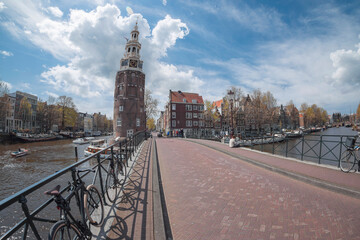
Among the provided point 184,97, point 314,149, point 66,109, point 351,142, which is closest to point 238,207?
point 351,142

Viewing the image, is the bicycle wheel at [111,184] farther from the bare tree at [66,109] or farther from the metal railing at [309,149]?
the bare tree at [66,109]

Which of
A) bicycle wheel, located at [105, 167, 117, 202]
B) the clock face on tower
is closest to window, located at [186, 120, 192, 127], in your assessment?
the clock face on tower

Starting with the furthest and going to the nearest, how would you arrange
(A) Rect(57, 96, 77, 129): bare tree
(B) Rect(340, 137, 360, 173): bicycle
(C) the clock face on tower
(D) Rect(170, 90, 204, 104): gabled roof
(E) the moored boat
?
(A) Rect(57, 96, 77, 129): bare tree < (D) Rect(170, 90, 204, 104): gabled roof < (E) the moored boat < (C) the clock face on tower < (B) Rect(340, 137, 360, 173): bicycle

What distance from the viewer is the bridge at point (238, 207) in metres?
3.17

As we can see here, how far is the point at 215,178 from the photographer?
617 centimetres

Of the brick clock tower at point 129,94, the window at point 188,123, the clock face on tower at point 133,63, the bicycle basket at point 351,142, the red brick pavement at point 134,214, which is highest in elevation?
the clock face on tower at point 133,63

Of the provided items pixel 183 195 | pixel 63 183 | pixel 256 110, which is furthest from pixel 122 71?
pixel 183 195

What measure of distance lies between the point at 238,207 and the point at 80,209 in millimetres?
3552

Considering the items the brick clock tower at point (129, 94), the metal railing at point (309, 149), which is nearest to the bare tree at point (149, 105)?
the brick clock tower at point (129, 94)

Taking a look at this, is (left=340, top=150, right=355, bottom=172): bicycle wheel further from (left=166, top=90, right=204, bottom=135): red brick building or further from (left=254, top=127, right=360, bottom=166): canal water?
(left=166, top=90, right=204, bottom=135): red brick building

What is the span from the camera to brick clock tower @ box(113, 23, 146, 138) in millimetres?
33547

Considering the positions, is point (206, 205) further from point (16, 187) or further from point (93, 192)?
point (16, 187)

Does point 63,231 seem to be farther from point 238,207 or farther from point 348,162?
point 348,162

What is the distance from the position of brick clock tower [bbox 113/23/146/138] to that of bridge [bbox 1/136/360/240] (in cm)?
2886
